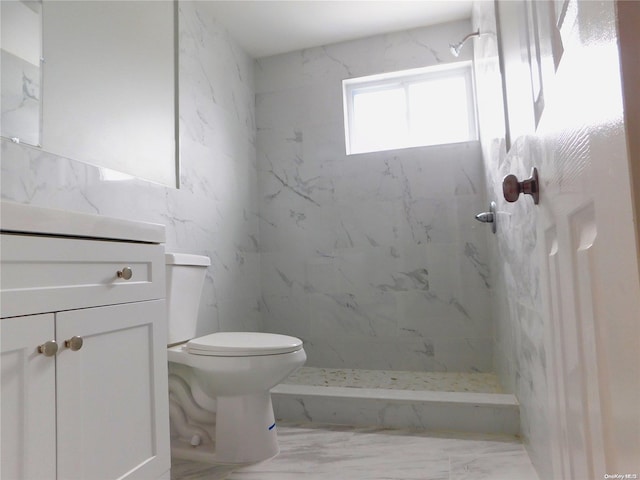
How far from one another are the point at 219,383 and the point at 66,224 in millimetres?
936

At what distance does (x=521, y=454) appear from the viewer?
1.70 m

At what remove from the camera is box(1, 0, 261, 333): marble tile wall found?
61.7 inches

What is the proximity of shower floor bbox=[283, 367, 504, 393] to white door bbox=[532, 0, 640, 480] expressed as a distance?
5.48 feet

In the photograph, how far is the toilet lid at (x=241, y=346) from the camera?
1.60m

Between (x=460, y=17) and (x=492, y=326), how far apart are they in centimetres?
200

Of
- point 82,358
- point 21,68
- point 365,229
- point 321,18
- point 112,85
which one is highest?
point 321,18

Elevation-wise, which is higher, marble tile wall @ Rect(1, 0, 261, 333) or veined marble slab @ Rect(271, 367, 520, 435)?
marble tile wall @ Rect(1, 0, 261, 333)

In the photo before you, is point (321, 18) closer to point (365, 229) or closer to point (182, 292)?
point (365, 229)

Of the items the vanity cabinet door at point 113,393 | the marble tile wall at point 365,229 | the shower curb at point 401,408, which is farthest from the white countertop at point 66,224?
the marble tile wall at point 365,229

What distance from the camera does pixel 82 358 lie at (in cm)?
97

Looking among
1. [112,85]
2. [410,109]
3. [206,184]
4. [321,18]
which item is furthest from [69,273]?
[410,109]

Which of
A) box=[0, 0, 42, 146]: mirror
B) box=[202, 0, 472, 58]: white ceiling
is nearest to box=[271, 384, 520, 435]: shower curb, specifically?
box=[0, 0, 42, 146]: mirror

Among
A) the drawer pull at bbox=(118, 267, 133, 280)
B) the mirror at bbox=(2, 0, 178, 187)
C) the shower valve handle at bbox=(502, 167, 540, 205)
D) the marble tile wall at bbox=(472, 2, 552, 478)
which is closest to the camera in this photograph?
the shower valve handle at bbox=(502, 167, 540, 205)

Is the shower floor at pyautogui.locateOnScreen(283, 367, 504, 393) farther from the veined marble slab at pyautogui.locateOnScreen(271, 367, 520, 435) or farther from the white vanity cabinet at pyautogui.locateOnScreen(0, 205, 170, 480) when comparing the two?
the white vanity cabinet at pyautogui.locateOnScreen(0, 205, 170, 480)
